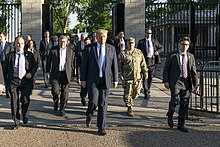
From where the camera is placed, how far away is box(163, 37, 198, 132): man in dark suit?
8.50 metres

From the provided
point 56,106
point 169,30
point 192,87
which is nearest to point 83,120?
point 56,106

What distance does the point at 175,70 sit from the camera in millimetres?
8547

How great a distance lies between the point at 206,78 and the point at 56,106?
3.84 meters

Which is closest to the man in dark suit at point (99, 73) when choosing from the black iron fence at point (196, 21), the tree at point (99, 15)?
the black iron fence at point (196, 21)

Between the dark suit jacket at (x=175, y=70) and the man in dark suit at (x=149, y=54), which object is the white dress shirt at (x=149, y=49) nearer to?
the man in dark suit at (x=149, y=54)

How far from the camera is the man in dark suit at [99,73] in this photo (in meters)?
8.20

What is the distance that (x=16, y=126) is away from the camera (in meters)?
8.64

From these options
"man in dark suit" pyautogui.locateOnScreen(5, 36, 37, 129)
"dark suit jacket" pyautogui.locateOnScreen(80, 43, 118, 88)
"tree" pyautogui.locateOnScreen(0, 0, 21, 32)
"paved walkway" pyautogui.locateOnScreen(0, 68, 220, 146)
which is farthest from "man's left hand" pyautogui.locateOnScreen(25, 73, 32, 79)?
"tree" pyautogui.locateOnScreen(0, 0, 21, 32)

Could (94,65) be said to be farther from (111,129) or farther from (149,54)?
(149,54)

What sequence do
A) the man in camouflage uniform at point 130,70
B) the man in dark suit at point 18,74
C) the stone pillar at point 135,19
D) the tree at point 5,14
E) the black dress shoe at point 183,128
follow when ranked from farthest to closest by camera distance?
the tree at point 5,14, the stone pillar at point 135,19, the man in camouflage uniform at point 130,70, the man in dark suit at point 18,74, the black dress shoe at point 183,128

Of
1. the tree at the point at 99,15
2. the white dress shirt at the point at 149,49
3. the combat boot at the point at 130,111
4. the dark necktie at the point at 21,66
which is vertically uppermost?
the tree at the point at 99,15

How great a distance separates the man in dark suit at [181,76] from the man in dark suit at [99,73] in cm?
124

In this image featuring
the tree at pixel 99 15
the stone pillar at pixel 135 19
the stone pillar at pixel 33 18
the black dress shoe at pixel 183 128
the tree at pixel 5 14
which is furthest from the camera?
the tree at pixel 99 15

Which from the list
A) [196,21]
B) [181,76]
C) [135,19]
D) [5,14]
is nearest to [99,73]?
[181,76]
